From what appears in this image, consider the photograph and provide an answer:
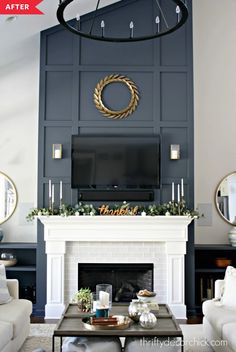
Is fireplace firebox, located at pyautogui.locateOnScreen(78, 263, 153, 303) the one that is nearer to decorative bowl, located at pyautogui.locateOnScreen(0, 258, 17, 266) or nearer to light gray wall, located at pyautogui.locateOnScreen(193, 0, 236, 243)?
decorative bowl, located at pyautogui.locateOnScreen(0, 258, 17, 266)

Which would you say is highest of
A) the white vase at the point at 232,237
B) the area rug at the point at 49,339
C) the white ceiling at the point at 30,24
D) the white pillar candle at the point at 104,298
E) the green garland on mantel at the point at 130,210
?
the white ceiling at the point at 30,24

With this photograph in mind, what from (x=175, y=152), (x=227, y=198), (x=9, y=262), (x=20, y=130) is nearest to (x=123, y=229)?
(x=175, y=152)

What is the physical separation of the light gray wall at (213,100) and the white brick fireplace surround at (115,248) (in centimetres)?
95

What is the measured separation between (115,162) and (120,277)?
5.15ft

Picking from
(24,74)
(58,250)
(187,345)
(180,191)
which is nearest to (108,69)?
(24,74)

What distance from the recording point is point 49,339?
4777 millimetres

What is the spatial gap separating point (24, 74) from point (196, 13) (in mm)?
2812

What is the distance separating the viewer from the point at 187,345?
15.0 feet

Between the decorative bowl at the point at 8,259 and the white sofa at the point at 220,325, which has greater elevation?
the decorative bowl at the point at 8,259

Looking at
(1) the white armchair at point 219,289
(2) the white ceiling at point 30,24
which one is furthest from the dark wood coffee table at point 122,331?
(2) the white ceiling at point 30,24

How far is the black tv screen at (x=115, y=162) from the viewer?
610 centimetres

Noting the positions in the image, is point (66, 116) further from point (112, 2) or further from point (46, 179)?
point (112, 2)

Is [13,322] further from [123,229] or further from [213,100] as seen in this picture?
[213,100]

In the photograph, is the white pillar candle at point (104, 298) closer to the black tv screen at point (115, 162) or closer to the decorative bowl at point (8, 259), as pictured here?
the black tv screen at point (115, 162)
